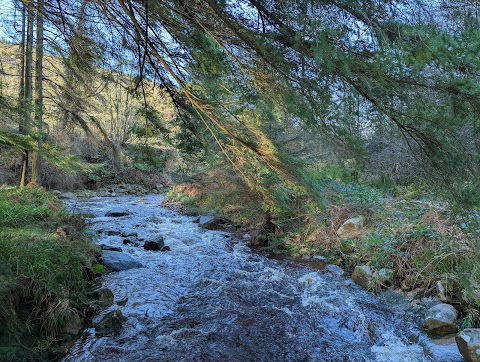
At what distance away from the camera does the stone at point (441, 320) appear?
12.9ft

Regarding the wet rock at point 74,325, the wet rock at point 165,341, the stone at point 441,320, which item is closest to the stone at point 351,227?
the stone at point 441,320

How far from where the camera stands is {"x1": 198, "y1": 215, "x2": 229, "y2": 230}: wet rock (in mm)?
10219

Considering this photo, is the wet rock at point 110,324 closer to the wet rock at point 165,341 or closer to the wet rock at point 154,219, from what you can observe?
the wet rock at point 165,341

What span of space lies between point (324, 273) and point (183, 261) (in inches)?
116

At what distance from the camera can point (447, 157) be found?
2279mm

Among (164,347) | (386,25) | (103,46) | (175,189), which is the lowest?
(164,347)

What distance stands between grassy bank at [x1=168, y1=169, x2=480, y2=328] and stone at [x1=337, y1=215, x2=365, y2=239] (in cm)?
12

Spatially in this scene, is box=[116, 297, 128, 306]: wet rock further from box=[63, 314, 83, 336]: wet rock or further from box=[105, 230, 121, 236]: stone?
box=[105, 230, 121, 236]: stone

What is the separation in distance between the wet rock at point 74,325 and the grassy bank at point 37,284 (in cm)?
2

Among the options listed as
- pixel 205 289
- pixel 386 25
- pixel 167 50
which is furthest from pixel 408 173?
pixel 205 289

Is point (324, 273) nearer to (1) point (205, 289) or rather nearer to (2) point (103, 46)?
(1) point (205, 289)

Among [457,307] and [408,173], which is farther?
[457,307]

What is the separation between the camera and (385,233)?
6316 mm

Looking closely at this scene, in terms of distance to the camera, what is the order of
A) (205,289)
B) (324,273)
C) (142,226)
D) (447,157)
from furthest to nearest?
(142,226)
(324,273)
(205,289)
(447,157)
